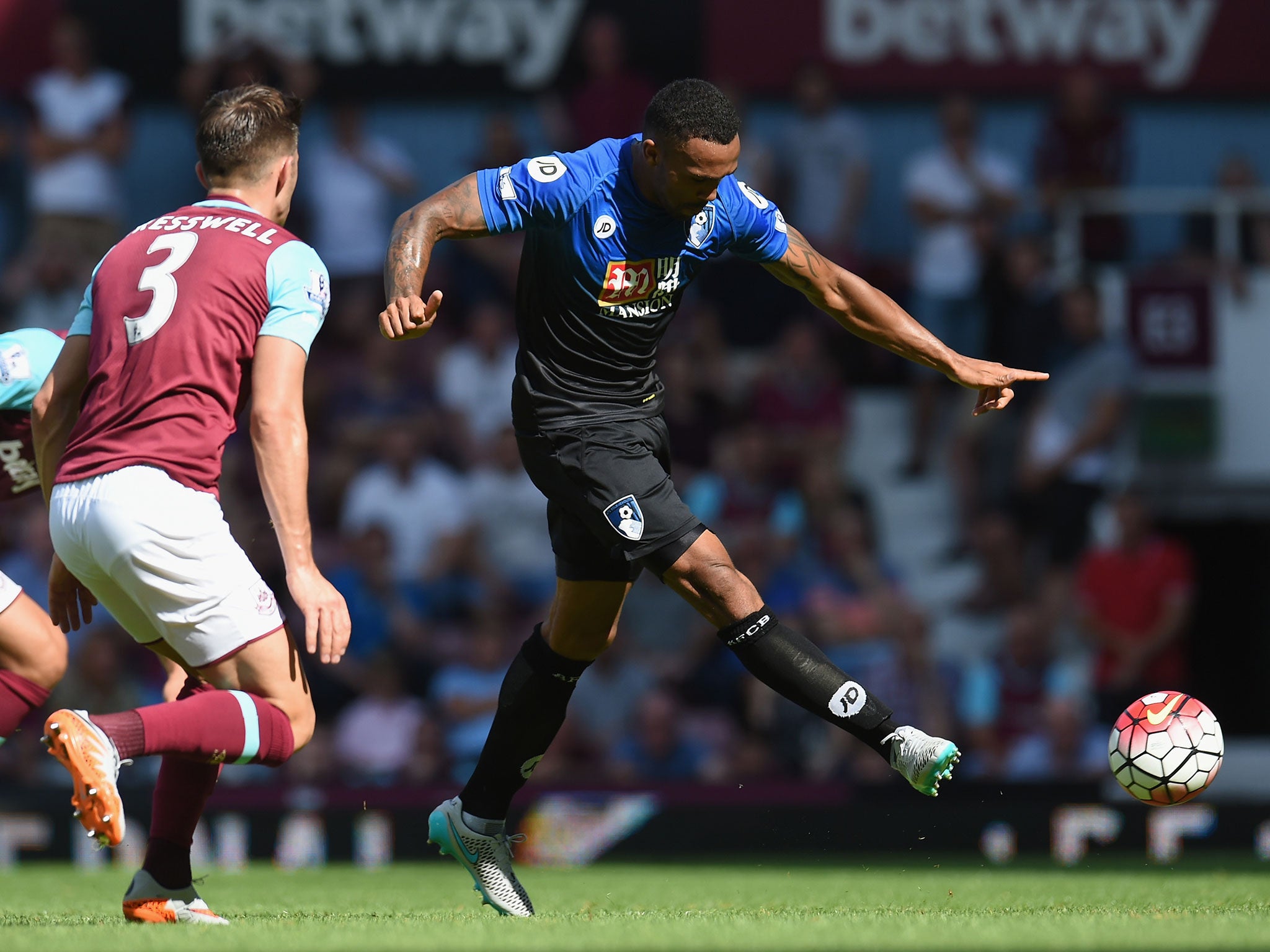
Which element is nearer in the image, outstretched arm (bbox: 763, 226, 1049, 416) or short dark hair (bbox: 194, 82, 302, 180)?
short dark hair (bbox: 194, 82, 302, 180)

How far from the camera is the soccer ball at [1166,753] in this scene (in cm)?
557

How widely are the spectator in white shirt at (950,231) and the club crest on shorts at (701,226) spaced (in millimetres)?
6498

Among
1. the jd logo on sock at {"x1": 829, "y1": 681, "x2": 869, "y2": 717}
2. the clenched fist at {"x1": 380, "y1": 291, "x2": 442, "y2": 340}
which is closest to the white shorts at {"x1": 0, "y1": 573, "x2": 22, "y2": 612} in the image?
the clenched fist at {"x1": 380, "y1": 291, "x2": 442, "y2": 340}

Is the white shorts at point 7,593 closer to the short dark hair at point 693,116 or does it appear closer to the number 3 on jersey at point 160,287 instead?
the number 3 on jersey at point 160,287

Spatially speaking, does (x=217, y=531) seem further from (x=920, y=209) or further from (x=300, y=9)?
(x=300, y=9)

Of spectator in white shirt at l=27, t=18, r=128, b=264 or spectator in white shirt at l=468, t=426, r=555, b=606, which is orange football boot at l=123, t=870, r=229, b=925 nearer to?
spectator in white shirt at l=468, t=426, r=555, b=606

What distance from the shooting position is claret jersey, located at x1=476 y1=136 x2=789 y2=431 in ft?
17.1

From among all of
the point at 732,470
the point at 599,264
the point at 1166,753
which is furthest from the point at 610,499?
the point at 732,470

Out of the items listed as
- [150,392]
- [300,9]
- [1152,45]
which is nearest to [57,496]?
[150,392]

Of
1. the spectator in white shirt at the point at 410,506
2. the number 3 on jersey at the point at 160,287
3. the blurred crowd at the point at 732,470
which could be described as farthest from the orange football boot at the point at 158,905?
the spectator in white shirt at the point at 410,506

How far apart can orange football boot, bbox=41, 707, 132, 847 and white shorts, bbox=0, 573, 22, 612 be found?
4.03 ft

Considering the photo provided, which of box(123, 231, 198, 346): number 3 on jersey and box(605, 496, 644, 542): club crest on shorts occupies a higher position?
box(123, 231, 198, 346): number 3 on jersey

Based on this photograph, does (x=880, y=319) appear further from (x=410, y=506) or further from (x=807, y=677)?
(x=410, y=506)

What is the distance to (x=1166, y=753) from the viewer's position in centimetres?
559
